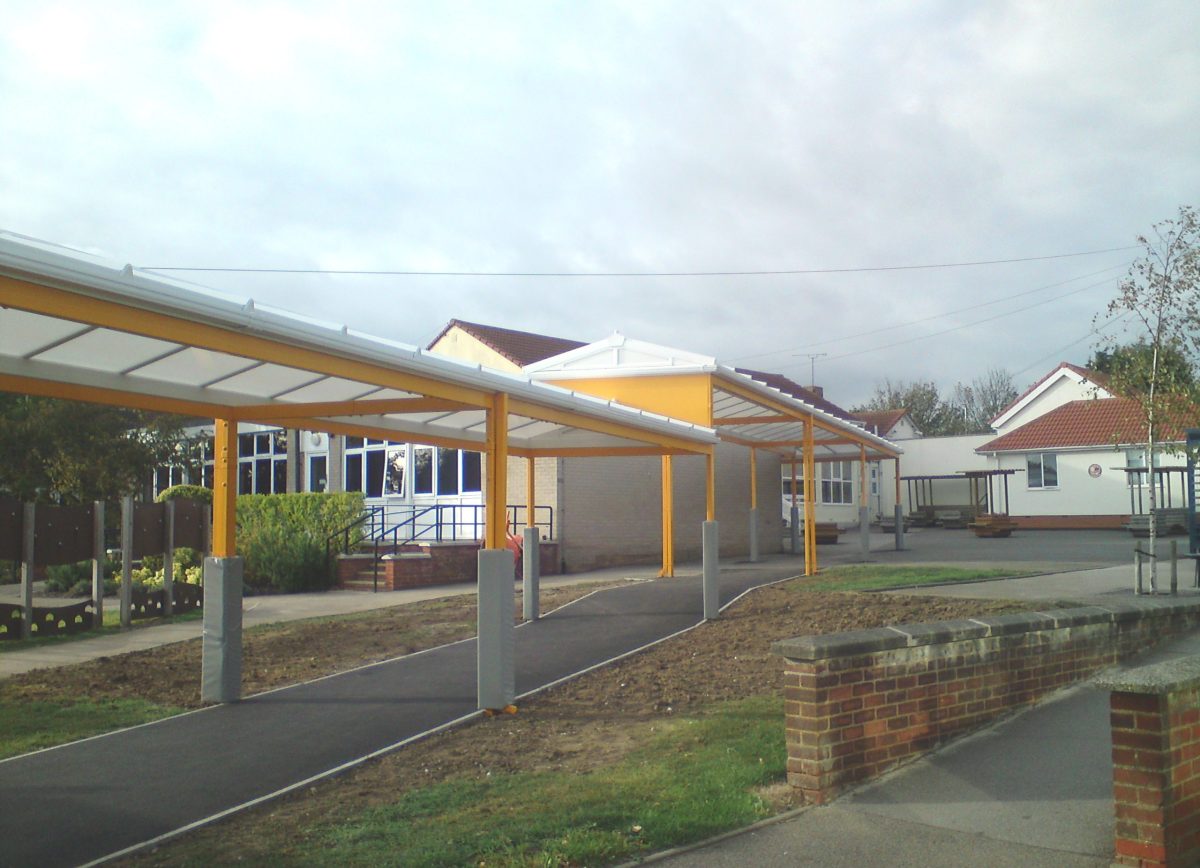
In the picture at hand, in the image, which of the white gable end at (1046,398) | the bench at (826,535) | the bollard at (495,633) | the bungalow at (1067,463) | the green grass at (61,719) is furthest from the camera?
the white gable end at (1046,398)

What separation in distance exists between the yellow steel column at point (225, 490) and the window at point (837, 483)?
36.3m

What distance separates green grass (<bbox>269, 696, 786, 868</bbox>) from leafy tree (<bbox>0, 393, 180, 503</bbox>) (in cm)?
1907

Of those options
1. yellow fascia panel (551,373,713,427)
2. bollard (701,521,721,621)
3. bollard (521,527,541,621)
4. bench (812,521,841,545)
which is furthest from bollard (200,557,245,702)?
bench (812,521,841,545)

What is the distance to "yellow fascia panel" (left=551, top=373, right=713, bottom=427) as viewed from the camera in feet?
58.9

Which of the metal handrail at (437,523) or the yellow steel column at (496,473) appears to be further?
the metal handrail at (437,523)

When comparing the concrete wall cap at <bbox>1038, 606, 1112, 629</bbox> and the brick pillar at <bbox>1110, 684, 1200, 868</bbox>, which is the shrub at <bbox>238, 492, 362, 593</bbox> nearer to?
the concrete wall cap at <bbox>1038, 606, 1112, 629</bbox>

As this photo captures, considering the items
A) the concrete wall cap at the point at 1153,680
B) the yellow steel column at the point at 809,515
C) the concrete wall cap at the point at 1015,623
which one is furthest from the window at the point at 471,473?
the concrete wall cap at the point at 1153,680

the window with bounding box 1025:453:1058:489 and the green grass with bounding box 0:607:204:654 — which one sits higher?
the window with bounding box 1025:453:1058:489

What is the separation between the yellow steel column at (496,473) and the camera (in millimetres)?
9727

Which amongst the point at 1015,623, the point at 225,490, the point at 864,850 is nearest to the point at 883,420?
the point at 1015,623

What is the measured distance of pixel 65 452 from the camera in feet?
75.4

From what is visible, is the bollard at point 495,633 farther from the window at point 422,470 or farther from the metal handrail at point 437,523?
the window at point 422,470

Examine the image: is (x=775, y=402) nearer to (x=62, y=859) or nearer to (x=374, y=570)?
(x=374, y=570)

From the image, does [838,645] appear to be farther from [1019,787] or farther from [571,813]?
[571,813]
